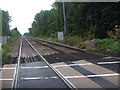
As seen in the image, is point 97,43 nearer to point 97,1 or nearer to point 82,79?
point 97,1

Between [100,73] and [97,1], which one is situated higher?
[97,1]

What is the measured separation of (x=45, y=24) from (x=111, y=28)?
77994 mm

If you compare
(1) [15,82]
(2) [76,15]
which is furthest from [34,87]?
(2) [76,15]

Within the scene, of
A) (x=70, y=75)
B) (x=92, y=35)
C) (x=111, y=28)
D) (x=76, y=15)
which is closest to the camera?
(x=70, y=75)

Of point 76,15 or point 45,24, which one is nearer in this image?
point 76,15

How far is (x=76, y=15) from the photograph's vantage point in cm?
4281

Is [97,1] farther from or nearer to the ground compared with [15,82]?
farther from the ground

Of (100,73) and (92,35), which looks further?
(92,35)

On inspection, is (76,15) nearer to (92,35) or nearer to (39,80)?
(92,35)

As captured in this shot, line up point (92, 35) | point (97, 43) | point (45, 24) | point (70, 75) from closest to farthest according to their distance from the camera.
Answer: point (70, 75) < point (97, 43) < point (92, 35) < point (45, 24)

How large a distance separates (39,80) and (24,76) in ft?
4.18

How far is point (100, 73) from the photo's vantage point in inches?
449

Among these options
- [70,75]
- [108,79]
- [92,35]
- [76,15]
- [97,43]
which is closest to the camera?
[108,79]

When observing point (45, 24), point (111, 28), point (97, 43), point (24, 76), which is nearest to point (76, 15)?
point (111, 28)
